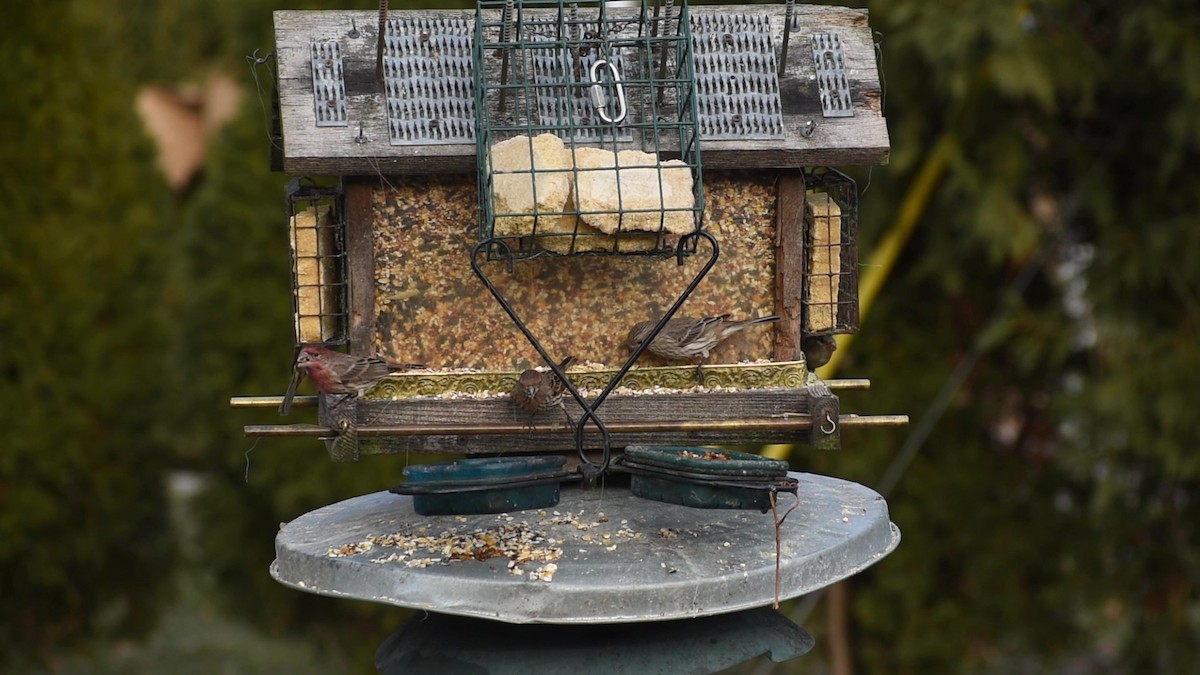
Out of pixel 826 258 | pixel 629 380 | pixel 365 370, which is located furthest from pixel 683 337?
pixel 365 370

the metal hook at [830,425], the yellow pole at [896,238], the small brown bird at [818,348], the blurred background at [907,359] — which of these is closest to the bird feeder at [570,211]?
the metal hook at [830,425]

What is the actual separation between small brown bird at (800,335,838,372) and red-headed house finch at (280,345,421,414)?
1250mm

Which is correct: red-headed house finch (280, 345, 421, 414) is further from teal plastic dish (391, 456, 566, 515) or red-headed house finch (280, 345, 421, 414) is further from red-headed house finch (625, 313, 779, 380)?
red-headed house finch (625, 313, 779, 380)

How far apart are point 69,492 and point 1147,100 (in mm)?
5775

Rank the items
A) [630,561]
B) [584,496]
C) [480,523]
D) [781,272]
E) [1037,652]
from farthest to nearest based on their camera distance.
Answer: [1037,652]
[781,272]
[584,496]
[480,523]
[630,561]

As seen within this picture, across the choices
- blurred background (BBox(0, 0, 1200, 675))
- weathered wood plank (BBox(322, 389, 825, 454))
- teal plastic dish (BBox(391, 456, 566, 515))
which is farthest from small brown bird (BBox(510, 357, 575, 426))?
blurred background (BBox(0, 0, 1200, 675))

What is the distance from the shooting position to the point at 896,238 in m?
6.62

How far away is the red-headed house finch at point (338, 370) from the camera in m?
3.43

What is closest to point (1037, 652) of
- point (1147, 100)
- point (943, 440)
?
point (943, 440)

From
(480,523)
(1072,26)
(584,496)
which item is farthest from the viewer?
(1072,26)

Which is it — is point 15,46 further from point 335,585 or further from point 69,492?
point 335,585

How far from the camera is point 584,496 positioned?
3.55 meters

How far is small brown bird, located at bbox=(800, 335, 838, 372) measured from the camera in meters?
4.04

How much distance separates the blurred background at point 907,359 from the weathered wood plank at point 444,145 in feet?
8.01
